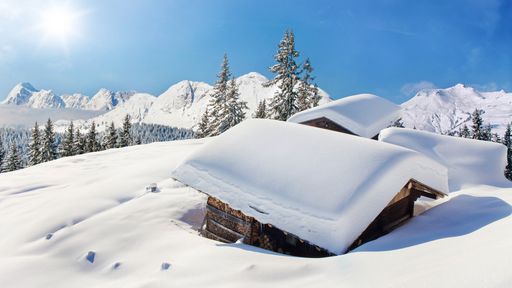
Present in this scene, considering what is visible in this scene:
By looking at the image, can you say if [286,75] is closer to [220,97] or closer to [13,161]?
[220,97]

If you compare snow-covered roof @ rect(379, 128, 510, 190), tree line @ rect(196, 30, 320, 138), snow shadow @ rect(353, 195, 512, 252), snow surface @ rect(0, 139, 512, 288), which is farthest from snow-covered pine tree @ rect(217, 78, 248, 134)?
snow shadow @ rect(353, 195, 512, 252)

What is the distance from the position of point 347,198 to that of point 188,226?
5.44 m

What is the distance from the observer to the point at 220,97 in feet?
135

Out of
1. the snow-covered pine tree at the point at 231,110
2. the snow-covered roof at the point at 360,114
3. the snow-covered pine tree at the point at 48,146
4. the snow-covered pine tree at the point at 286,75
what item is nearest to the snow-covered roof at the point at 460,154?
the snow-covered roof at the point at 360,114

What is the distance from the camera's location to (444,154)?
14.1m

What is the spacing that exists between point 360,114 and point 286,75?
57.5ft

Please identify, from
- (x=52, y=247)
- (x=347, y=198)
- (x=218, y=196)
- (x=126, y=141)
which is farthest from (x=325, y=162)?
(x=126, y=141)

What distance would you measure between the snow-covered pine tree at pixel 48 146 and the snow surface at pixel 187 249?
124 ft

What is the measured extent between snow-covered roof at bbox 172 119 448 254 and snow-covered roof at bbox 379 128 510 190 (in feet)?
14.3

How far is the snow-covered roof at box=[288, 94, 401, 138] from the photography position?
19.8 m

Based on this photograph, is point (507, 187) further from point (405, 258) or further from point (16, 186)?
point (16, 186)

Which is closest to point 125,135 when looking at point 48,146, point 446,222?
point 48,146

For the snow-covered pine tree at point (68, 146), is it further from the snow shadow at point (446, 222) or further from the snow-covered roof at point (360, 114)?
the snow shadow at point (446, 222)

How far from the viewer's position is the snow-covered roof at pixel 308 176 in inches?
295
